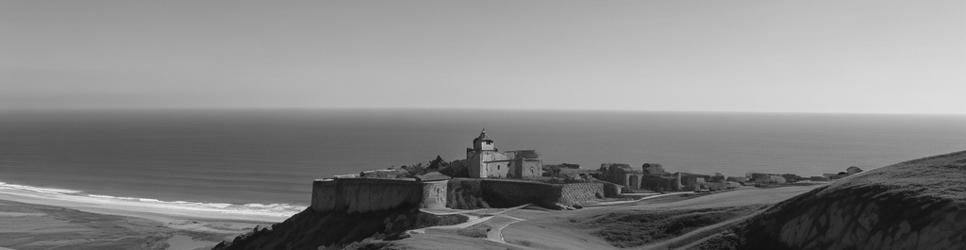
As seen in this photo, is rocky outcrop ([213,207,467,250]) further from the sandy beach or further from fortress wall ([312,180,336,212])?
the sandy beach

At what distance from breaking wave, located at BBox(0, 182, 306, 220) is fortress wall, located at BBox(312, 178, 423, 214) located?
21995 millimetres

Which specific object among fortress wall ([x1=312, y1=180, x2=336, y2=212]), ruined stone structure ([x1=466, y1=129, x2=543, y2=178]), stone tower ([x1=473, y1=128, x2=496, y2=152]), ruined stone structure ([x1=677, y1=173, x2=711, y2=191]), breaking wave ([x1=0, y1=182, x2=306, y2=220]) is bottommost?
breaking wave ([x1=0, y1=182, x2=306, y2=220])

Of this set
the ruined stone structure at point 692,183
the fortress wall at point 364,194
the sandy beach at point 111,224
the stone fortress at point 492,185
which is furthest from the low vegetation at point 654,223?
the sandy beach at point 111,224

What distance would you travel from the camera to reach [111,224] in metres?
69.8

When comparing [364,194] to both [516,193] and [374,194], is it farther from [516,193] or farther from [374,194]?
[516,193]

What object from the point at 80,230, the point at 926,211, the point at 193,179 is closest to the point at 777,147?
the point at 193,179

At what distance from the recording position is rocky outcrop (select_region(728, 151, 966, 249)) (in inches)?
922

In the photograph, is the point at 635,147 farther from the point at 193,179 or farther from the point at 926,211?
the point at 926,211

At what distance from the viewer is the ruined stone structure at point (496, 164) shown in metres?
55.2

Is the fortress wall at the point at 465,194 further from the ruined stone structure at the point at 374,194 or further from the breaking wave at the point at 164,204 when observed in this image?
the breaking wave at the point at 164,204

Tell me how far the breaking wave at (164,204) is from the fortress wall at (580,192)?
33.7 meters

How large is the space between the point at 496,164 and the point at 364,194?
975 centimetres

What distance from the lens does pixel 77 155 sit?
14775 cm

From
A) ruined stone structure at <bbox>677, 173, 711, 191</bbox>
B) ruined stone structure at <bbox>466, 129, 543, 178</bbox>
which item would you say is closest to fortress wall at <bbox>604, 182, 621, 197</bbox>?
ruined stone structure at <bbox>677, 173, 711, 191</bbox>
